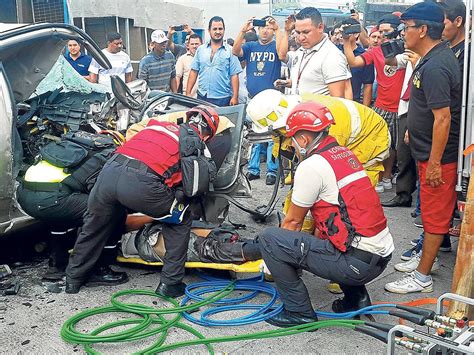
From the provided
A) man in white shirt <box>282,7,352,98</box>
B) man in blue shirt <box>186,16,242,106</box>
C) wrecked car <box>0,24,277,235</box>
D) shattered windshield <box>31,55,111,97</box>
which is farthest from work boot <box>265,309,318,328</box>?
man in blue shirt <box>186,16,242,106</box>

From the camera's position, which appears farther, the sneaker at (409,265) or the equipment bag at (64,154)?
the sneaker at (409,265)

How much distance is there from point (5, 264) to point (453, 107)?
3.72 meters

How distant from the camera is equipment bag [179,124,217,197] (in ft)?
12.4

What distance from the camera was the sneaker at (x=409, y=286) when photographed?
4.04m

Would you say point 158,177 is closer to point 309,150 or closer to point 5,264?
point 309,150

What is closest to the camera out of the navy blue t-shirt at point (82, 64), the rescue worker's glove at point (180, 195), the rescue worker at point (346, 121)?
the rescue worker's glove at point (180, 195)

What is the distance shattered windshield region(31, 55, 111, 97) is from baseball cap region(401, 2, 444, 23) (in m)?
3.22

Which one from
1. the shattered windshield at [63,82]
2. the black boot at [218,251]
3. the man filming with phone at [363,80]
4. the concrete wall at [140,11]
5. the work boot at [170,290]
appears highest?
the concrete wall at [140,11]

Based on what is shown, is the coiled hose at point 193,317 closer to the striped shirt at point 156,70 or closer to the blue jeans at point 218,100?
the blue jeans at point 218,100

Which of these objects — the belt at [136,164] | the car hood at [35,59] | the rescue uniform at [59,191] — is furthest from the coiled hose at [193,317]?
the car hood at [35,59]

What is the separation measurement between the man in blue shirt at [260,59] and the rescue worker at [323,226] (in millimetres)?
3718

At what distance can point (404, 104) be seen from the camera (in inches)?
232

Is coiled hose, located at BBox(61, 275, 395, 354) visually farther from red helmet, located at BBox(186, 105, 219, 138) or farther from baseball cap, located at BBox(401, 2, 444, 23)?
baseball cap, located at BBox(401, 2, 444, 23)

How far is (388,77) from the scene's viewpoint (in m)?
6.42
